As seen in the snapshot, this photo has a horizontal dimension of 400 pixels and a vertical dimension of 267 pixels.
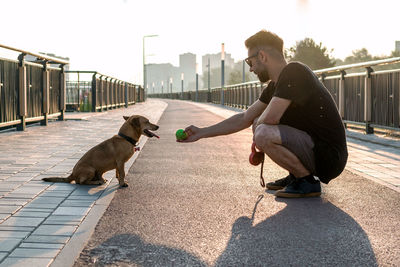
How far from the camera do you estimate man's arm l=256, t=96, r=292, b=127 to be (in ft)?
15.0

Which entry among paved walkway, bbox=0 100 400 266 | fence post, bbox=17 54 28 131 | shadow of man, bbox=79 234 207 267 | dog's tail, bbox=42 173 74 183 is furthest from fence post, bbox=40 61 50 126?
shadow of man, bbox=79 234 207 267

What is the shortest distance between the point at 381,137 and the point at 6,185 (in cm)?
811

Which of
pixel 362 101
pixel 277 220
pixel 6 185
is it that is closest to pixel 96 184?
pixel 6 185

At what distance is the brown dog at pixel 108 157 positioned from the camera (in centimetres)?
541

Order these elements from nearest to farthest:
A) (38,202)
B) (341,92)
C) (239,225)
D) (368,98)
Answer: (239,225), (38,202), (368,98), (341,92)

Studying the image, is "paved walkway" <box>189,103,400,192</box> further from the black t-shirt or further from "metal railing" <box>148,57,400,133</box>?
the black t-shirt

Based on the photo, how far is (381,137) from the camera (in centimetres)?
1103

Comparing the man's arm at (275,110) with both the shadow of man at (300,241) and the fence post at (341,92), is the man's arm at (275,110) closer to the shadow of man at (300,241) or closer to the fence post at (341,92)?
the shadow of man at (300,241)

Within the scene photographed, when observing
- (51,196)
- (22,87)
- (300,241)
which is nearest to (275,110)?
(300,241)

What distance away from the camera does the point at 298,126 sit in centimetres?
487

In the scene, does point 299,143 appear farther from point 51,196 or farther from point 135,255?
point 51,196

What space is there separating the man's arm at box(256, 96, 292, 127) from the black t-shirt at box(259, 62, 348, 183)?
44 mm

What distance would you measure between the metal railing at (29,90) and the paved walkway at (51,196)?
1329 millimetres

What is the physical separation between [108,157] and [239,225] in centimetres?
195
